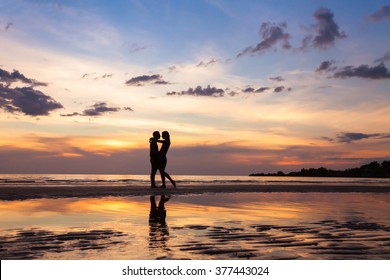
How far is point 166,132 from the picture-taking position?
20953 millimetres

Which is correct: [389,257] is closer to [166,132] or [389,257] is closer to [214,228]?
[214,228]

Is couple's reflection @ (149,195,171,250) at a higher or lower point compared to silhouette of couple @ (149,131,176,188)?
lower

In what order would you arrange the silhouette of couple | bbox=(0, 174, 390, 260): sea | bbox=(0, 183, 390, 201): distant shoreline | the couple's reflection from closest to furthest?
bbox=(0, 174, 390, 260): sea, the couple's reflection, bbox=(0, 183, 390, 201): distant shoreline, the silhouette of couple

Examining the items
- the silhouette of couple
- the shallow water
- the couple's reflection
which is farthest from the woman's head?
the shallow water

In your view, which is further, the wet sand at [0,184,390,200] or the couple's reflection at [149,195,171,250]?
the wet sand at [0,184,390,200]

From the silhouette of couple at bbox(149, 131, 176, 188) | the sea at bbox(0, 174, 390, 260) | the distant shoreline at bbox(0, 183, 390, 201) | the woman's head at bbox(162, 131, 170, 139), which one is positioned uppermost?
the woman's head at bbox(162, 131, 170, 139)

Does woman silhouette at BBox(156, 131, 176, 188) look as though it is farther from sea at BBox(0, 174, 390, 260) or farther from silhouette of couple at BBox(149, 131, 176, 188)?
sea at BBox(0, 174, 390, 260)

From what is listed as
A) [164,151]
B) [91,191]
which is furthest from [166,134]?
[91,191]

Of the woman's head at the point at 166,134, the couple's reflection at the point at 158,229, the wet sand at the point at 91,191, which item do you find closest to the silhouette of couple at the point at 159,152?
the woman's head at the point at 166,134

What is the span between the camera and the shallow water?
19.6 ft

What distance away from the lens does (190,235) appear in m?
7.36

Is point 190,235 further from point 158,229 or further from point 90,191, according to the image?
point 90,191

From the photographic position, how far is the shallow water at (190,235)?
5.97 metres
